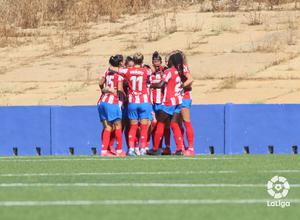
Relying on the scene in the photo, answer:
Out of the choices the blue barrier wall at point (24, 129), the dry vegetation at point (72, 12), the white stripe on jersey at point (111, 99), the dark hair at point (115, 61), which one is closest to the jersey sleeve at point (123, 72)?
the dark hair at point (115, 61)

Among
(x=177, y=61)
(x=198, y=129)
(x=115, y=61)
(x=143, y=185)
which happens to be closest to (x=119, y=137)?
(x=115, y=61)

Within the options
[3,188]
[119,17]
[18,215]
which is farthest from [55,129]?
[119,17]

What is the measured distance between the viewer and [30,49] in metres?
40.9

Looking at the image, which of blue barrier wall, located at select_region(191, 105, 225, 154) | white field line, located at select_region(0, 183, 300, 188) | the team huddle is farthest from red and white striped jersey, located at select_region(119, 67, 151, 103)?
white field line, located at select_region(0, 183, 300, 188)

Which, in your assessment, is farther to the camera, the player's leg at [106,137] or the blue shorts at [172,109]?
the player's leg at [106,137]

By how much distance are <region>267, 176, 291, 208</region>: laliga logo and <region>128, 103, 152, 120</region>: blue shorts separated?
786cm

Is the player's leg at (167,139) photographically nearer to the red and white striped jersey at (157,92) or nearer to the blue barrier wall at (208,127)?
the red and white striped jersey at (157,92)

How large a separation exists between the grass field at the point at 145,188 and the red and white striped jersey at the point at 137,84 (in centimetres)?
334

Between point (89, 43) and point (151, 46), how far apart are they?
8.58 ft

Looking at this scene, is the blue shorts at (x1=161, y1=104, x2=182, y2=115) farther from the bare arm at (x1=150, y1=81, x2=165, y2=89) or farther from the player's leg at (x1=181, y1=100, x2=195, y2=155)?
the bare arm at (x1=150, y1=81, x2=165, y2=89)

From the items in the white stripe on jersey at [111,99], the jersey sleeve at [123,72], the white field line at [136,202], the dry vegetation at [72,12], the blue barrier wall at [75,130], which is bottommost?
the blue barrier wall at [75,130]

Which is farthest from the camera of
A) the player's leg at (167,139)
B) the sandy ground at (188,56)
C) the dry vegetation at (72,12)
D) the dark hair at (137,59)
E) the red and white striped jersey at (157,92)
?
the dry vegetation at (72,12)

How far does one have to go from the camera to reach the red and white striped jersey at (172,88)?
22.5 metres

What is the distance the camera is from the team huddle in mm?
22516
